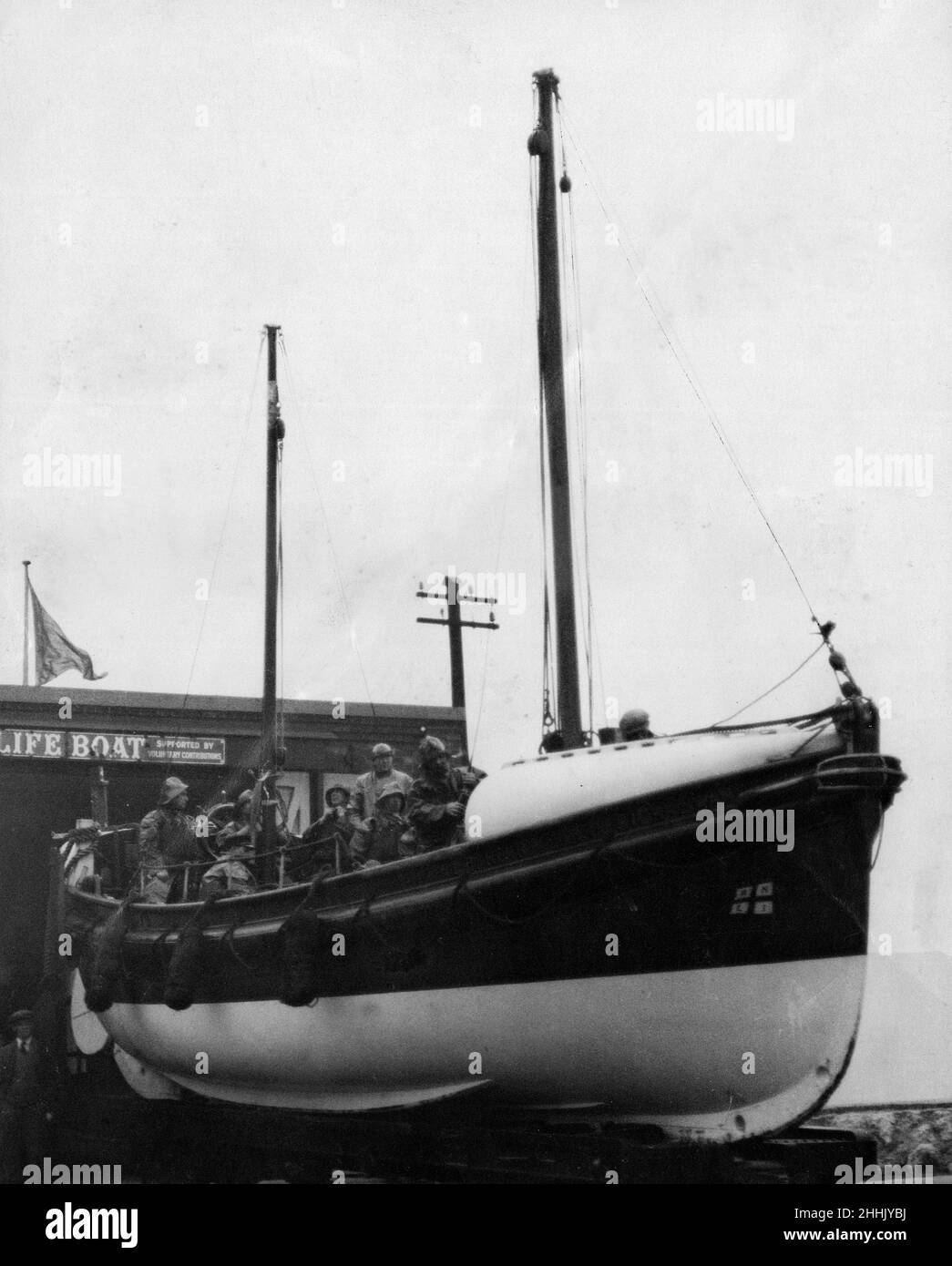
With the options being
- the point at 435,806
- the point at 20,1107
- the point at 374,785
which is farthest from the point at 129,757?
the point at 435,806

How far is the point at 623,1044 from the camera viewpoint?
25.8 ft

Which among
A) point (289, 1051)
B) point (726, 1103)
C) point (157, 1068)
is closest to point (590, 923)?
point (726, 1103)

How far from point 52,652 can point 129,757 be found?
299 cm

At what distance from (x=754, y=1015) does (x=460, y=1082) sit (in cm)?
193

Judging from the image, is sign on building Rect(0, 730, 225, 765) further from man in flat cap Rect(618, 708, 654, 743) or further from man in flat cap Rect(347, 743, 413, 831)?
man in flat cap Rect(618, 708, 654, 743)

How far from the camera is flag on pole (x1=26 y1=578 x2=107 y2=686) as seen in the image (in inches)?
714

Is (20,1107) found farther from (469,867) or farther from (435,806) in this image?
(469,867)

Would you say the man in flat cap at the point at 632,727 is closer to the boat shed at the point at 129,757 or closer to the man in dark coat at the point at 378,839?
the man in dark coat at the point at 378,839

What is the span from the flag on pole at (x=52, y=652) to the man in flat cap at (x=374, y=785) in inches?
348

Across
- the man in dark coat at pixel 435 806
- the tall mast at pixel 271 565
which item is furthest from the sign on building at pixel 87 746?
the man in dark coat at pixel 435 806

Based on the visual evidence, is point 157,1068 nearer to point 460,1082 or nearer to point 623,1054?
point 460,1082

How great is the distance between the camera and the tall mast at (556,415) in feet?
32.8

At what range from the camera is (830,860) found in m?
7.61

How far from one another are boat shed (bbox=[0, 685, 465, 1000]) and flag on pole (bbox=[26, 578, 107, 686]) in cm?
57
